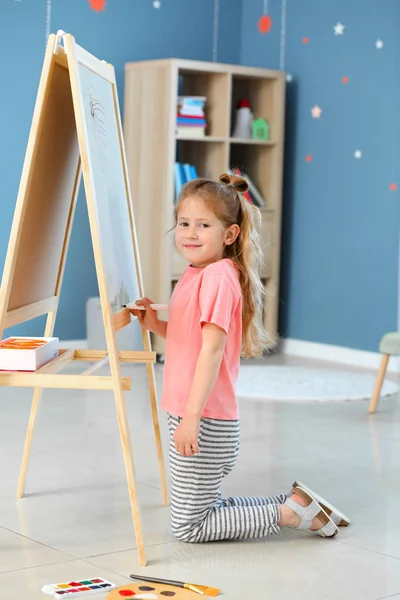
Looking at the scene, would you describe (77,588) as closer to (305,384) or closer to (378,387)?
(378,387)

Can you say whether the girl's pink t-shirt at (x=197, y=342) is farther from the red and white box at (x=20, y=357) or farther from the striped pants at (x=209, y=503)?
the red and white box at (x=20, y=357)

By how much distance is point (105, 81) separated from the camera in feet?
7.56

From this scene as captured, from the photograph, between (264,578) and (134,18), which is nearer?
(264,578)

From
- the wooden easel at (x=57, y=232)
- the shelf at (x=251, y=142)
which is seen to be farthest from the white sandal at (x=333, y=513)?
the shelf at (x=251, y=142)

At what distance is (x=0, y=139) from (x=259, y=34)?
1713 millimetres

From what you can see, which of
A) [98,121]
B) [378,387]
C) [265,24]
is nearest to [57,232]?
[98,121]

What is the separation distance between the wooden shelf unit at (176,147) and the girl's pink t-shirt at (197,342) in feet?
8.37

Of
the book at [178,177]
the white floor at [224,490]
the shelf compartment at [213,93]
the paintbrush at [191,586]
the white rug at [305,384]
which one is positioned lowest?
the white rug at [305,384]

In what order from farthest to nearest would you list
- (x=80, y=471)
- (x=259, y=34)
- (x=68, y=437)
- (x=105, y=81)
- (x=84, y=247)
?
(x=259, y=34), (x=84, y=247), (x=68, y=437), (x=80, y=471), (x=105, y=81)

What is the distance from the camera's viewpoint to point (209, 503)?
7.02 ft

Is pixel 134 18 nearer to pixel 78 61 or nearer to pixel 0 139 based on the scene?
pixel 0 139

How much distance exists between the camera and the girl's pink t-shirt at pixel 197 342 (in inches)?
82.5

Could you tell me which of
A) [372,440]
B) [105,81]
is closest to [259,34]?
[372,440]

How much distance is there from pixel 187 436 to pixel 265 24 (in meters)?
3.99
